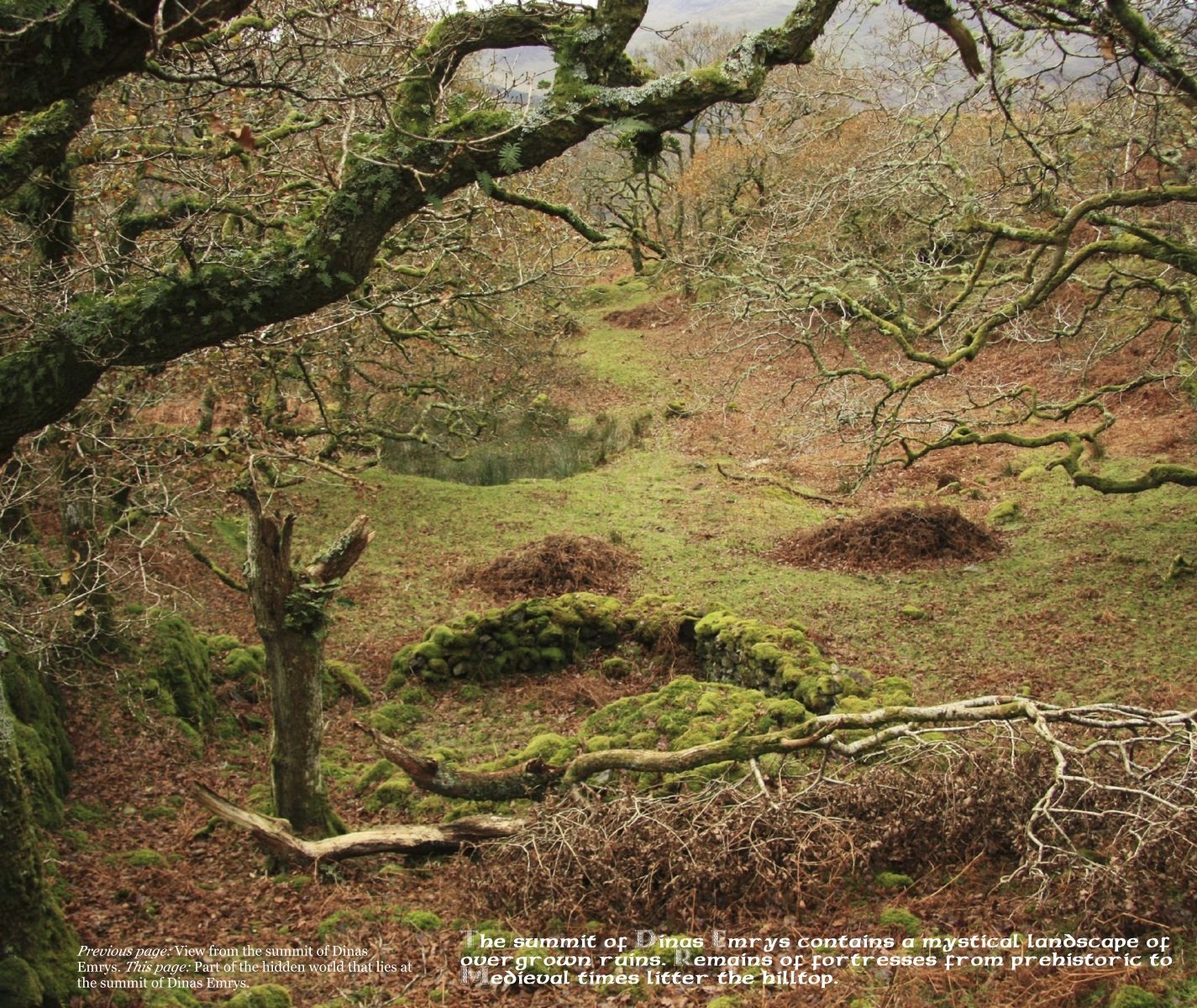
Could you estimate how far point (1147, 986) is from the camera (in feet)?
13.2

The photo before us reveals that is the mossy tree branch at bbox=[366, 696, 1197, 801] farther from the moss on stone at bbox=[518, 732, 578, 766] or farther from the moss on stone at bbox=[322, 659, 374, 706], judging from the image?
the moss on stone at bbox=[322, 659, 374, 706]

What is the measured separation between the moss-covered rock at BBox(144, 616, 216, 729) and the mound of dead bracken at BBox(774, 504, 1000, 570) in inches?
327

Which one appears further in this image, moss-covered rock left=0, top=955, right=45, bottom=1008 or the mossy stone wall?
the mossy stone wall

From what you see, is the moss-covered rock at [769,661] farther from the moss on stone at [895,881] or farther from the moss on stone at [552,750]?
the moss on stone at [895,881]

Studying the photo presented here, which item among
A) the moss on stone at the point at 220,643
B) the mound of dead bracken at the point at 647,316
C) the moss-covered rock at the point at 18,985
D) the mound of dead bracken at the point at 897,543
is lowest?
the moss-covered rock at the point at 18,985

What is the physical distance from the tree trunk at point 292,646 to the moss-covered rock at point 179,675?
2372 mm

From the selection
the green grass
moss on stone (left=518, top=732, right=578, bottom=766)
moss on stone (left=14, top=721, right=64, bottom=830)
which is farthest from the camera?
the green grass

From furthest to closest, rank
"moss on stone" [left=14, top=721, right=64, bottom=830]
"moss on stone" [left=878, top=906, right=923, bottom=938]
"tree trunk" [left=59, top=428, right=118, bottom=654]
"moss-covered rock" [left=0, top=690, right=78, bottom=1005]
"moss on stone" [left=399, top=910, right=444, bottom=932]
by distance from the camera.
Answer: "tree trunk" [left=59, top=428, right=118, bottom=654] < "moss on stone" [left=14, top=721, right=64, bottom=830] < "moss on stone" [left=399, top=910, right=444, bottom=932] < "moss on stone" [left=878, top=906, right=923, bottom=938] < "moss-covered rock" [left=0, top=690, right=78, bottom=1005]

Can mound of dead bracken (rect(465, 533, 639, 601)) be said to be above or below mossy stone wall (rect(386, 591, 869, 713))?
above

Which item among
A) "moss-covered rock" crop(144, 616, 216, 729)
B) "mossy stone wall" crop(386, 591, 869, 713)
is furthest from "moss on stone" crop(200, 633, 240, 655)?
"mossy stone wall" crop(386, 591, 869, 713)

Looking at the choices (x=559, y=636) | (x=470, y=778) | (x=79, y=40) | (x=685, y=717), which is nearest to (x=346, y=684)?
(x=559, y=636)

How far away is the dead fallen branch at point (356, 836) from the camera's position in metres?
6.64

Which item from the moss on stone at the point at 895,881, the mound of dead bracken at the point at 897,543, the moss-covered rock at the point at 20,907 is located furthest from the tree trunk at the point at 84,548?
the mound of dead bracken at the point at 897,543

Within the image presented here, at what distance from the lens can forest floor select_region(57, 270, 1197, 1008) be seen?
5.23 m
